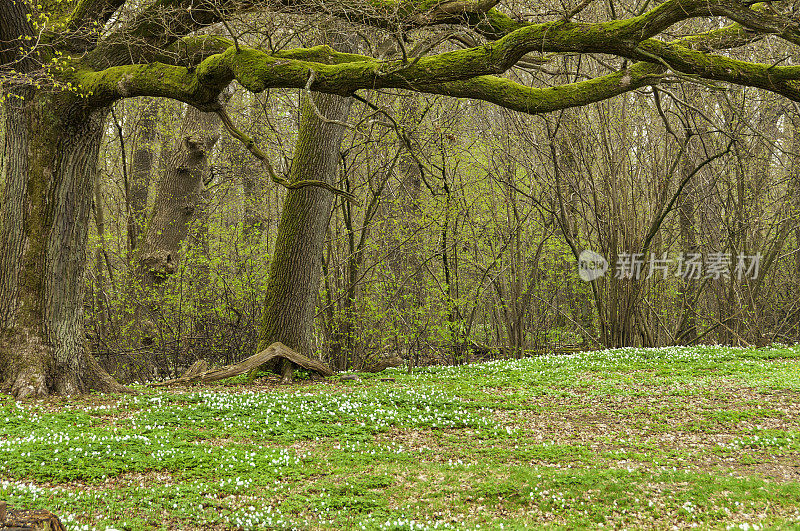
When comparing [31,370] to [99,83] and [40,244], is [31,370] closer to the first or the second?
[40,244]

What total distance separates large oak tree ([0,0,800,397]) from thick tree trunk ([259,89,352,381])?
2965mm

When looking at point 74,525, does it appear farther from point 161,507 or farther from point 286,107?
point 286,107

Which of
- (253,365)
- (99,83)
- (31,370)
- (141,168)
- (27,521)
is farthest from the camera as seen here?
(141,168)

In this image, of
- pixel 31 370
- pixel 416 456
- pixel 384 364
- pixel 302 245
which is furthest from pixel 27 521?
pixel 384 364

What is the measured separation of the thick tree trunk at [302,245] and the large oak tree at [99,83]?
296cm

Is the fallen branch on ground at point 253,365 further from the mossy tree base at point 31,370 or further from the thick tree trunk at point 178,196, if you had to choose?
the thick tree trunk at point 178,196

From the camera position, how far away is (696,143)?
57.1ft

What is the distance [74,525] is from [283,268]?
8.23 meters

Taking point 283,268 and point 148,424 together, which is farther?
point 283,268

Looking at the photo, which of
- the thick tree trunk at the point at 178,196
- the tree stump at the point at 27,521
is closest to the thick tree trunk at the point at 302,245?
the thick tree trunk at the point at 178,196

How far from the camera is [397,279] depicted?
16484 millimetres

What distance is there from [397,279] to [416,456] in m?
8.86

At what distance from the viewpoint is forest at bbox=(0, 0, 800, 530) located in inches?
266


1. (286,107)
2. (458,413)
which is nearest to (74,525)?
(458,413)
